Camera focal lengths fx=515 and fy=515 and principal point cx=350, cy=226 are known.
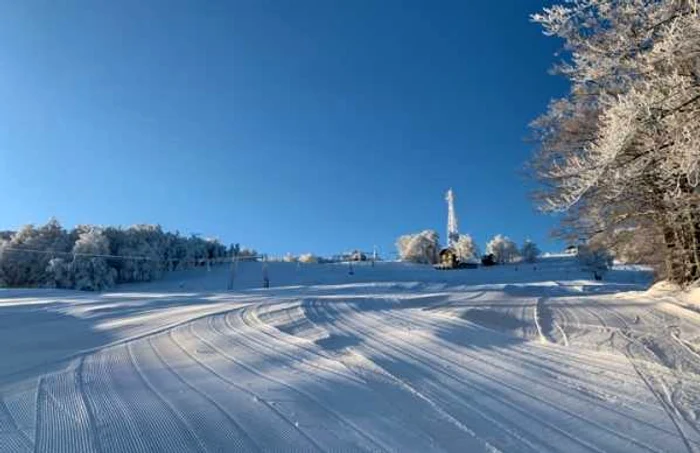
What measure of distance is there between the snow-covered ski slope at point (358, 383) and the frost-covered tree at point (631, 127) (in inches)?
91.9

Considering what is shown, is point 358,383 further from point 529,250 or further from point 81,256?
point 529,250

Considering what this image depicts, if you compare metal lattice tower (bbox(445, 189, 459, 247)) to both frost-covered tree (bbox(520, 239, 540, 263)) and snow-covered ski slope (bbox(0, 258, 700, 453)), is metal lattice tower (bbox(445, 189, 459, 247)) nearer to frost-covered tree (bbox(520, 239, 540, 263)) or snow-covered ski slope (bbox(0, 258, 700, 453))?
frost-covered tree (bbox(520, 239, 540, 263))

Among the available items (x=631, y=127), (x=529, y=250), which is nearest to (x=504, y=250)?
(x=529, y=250)

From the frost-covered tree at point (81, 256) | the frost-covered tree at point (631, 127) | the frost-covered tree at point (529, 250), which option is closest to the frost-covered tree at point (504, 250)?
the frost-covered tree at point (529, 250)

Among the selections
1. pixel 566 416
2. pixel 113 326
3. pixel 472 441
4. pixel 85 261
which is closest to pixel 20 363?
pixel 113 326

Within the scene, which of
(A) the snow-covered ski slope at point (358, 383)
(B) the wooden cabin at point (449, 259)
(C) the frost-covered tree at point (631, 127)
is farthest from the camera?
(B) the wooden cabin at point (449, 259)

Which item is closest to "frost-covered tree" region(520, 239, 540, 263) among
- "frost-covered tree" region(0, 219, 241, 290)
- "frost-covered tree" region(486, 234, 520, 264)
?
"frost-covered tree" region(486, 234, 520, 264)

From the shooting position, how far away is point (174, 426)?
3.61 metres

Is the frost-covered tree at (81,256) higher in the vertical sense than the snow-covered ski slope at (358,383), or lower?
higher

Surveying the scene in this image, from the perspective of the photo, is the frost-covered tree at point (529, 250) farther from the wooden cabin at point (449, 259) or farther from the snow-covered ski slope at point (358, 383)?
the snow-covered ski slope at point (358, 383)

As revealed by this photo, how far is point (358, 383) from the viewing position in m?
4.64

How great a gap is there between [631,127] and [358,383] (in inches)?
197

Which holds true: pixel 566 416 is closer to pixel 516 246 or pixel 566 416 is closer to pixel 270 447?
pixel 270 447

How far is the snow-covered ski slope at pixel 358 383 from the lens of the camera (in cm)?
348
